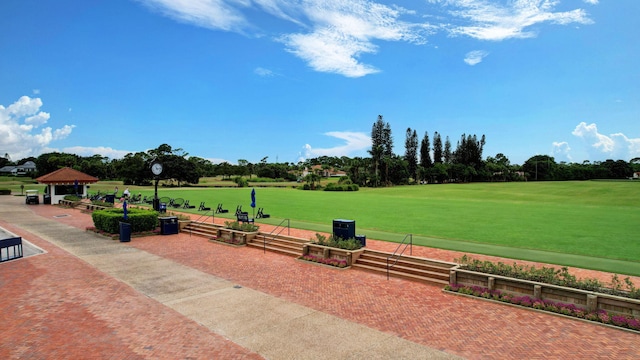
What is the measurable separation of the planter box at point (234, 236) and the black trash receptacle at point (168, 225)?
150 inches

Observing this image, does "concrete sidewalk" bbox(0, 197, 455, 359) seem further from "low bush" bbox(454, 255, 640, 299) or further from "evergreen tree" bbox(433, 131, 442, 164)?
"evergreen tree" bbox(433, 131, 442, 164)

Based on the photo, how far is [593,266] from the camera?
46.6ft

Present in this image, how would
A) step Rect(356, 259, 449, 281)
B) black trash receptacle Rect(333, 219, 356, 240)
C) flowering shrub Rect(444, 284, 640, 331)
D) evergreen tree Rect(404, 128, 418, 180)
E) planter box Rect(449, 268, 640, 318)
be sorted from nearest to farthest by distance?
flowering shrub Rect(444, 284, 640, 331), planter box Rect(449, 268, 640, 318), step Rect(356, 259, 449, 281), black trash receptacle Rect(333, 219, 356, 240), evergreen tree Rect(404, 128, 418, 180)

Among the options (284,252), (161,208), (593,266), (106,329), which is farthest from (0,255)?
(593,266)

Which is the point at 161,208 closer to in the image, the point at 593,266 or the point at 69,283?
the point at 69,283

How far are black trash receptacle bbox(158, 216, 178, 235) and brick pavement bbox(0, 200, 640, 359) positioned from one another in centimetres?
760

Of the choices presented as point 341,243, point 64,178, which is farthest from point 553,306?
point 64,178

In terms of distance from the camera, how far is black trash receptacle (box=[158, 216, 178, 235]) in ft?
75.3

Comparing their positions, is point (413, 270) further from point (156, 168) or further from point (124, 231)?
point (156, 168)

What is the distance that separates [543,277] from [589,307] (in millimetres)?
1400

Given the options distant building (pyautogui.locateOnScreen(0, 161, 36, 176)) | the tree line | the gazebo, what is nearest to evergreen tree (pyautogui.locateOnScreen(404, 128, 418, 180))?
the tree line

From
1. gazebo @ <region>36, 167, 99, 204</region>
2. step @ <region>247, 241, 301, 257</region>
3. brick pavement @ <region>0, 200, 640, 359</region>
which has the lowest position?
brick pavement @ <region>0, 200, 640, 359</region>

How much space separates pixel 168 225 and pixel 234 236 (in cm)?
550

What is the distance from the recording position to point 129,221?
22047mm
